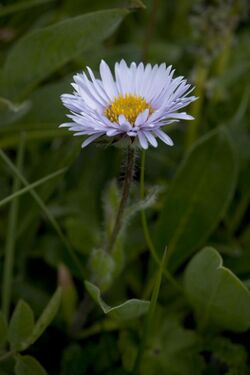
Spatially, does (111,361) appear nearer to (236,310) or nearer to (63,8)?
(236,310)

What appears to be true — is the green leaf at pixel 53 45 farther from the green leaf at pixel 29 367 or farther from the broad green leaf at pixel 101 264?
the green leaf at pixel 29 367

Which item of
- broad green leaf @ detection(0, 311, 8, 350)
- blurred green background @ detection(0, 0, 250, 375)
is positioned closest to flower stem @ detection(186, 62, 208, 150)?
blurred green background @ detection(0, 0, 250, 375)

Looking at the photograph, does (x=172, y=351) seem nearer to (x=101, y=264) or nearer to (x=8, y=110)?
(x=101, y=264)

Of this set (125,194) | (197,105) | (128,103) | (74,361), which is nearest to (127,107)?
(128,103)

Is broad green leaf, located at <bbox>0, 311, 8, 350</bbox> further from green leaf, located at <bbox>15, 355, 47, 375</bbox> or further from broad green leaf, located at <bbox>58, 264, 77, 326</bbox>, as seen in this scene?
broad green leaf, located at <bbox>58, 264, 77, 326</bbox>

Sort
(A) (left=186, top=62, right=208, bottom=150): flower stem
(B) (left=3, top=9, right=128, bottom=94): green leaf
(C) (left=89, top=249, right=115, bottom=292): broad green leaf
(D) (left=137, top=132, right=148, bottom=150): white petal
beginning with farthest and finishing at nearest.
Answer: (A) (left=186, top=62, right=208, bottom=150): flower stem → (B) (left=3, top=9, right=128, bottom=94): green leaf → (C) (left=89, top=249, right=115, bottom=292): broad green leaf → (D) (left=137, top=132, right=148, bottom=150): white petal

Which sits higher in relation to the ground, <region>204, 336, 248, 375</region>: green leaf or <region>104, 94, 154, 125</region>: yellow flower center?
<region>104, 94, 154, 125</region>: yellow flower center

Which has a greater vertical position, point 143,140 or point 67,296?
point 143,140
